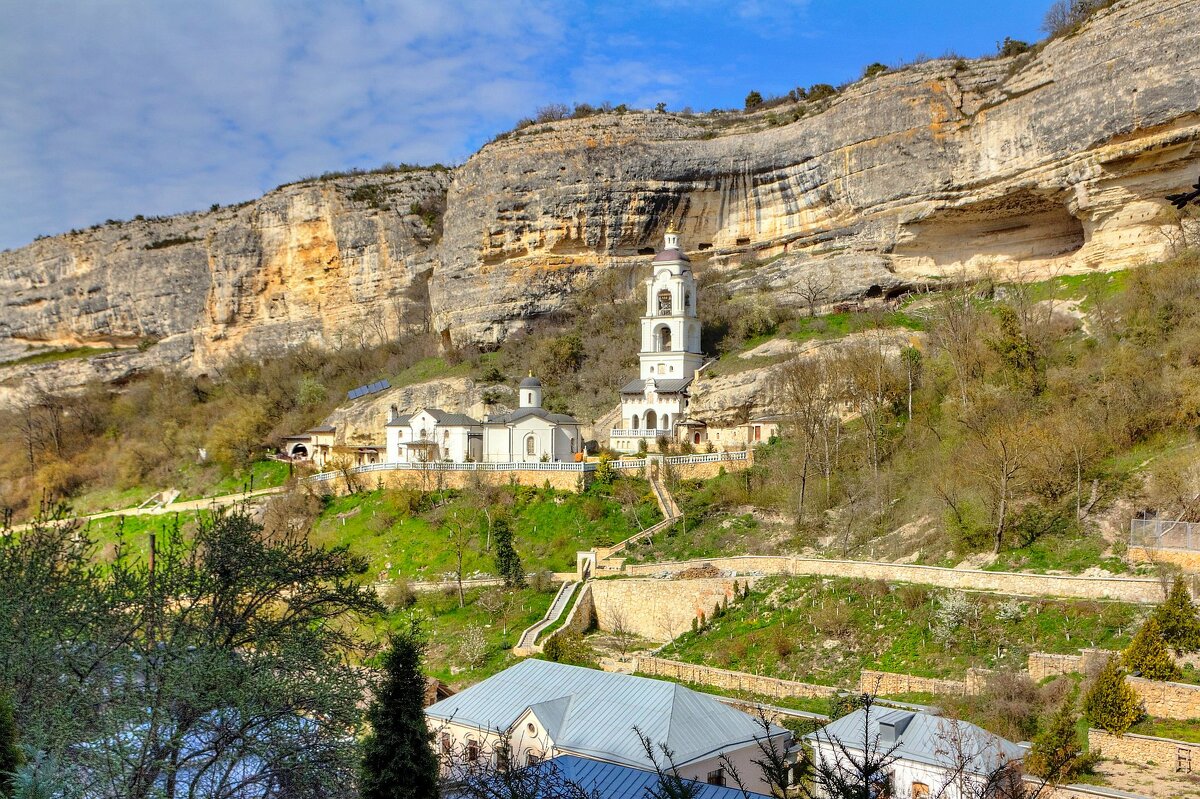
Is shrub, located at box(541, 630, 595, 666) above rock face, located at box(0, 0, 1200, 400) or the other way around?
the other way around

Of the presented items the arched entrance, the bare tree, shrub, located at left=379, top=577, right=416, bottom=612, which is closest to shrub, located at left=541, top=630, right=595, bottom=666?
shrub, located at left=379, top=577, right=416, bottom=612

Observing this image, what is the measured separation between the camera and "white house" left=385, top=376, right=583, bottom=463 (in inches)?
1444

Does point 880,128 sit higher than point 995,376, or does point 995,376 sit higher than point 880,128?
point 880,128

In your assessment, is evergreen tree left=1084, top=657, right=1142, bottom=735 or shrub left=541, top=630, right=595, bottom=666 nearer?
evergreen tree left=1084, top=657, right=1142, bottom=735

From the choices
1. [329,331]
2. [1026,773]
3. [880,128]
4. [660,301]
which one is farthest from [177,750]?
[329,331]

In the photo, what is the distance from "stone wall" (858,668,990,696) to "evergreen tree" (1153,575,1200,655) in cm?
304

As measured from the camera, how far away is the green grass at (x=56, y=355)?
59031 millimetres

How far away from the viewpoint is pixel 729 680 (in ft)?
69.6

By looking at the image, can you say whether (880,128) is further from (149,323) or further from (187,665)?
(149,323)

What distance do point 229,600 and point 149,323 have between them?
4960cm

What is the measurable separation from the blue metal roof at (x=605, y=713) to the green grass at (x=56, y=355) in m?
47.4

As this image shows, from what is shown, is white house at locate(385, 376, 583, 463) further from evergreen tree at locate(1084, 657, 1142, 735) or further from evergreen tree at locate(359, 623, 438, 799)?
evergreen tree at locate(1084, 657, 1142, 735)

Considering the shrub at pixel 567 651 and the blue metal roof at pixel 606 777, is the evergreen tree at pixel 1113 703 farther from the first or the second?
the shrub at pixel 567 651

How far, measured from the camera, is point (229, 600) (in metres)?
12.9
